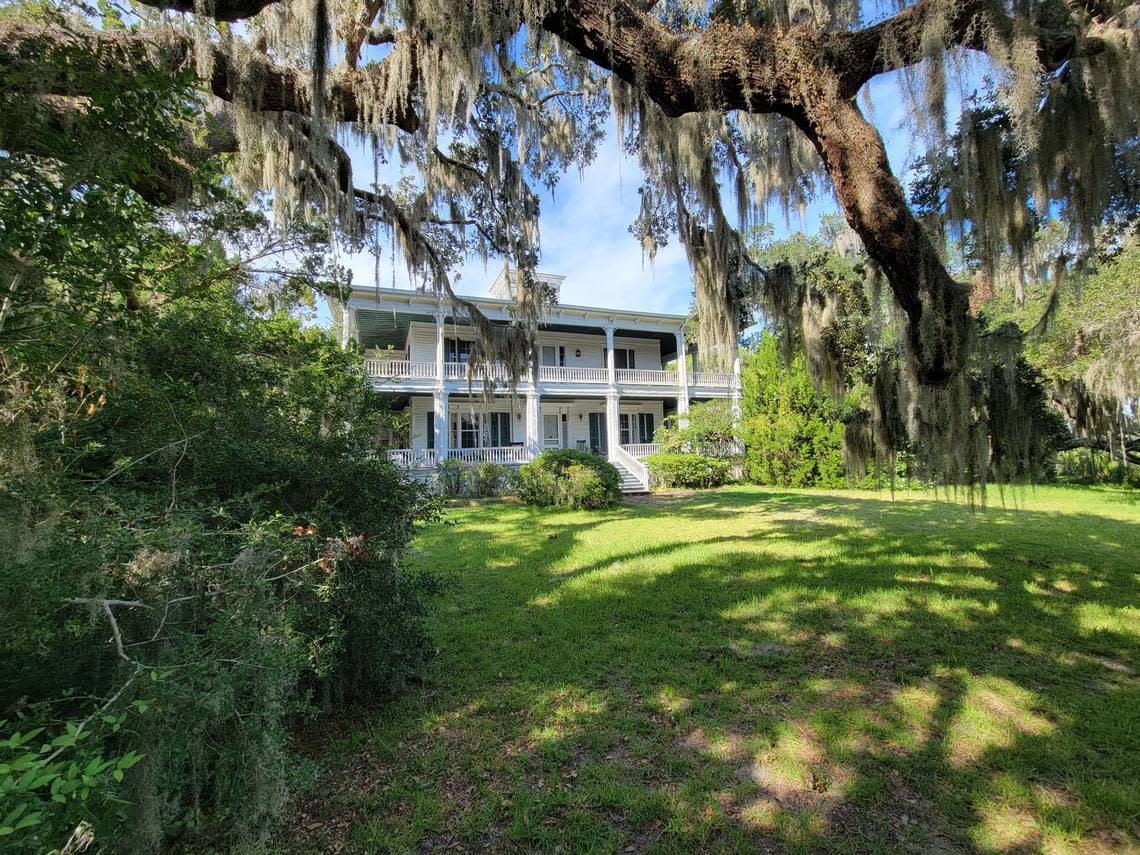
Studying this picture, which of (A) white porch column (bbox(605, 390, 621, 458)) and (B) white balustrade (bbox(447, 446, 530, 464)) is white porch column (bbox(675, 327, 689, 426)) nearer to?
(A) white porch column (bbox(605, 390, 621, 458))

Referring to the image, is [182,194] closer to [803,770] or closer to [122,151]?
[122,151]

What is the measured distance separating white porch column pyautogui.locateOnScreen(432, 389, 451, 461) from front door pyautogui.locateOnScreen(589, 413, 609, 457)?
23.2 feet

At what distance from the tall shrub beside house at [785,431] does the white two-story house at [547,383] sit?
45.6 inches

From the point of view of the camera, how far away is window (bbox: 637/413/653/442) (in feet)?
70.7

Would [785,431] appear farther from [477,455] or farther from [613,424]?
[477,455]

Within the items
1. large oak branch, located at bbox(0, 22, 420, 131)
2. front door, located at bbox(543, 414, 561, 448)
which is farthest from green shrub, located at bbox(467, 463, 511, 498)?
large oak branch, located at bbox(0, 22, 420, 131)

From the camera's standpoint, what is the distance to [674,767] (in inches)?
95.5

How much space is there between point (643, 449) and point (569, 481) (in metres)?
7.15

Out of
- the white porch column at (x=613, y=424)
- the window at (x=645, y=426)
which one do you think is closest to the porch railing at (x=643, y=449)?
the white porch column at (x=613, y=424)

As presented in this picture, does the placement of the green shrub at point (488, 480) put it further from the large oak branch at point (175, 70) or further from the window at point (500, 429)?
the large oak branch at point (175, 70)

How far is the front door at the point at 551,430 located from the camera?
65.9 feet

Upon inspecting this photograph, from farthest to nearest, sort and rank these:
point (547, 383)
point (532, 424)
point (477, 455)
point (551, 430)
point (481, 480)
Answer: point (551, 430), point (547, 383), point (532, 424), point (477, 455), point (481, 480)

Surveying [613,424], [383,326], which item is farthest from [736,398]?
[383,326]

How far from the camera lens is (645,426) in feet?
71.2
